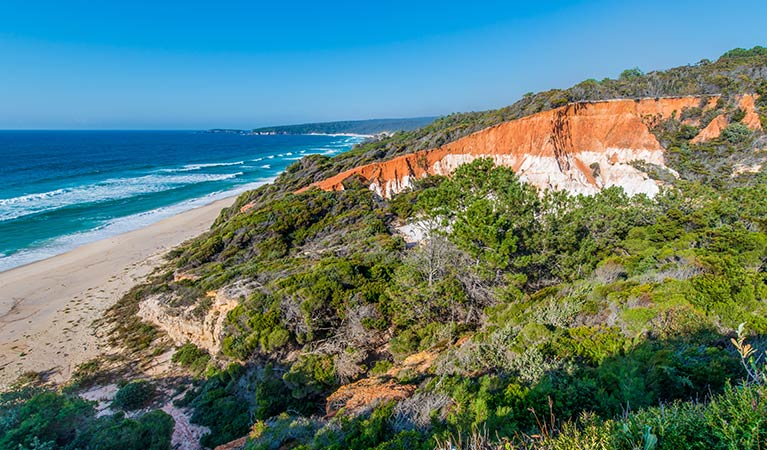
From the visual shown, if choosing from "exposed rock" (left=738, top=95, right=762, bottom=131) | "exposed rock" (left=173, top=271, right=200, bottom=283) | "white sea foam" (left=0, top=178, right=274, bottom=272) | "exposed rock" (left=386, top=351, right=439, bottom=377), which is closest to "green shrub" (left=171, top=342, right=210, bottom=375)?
"exposed rock" (left=173, top=271, right=200, bottom=283)

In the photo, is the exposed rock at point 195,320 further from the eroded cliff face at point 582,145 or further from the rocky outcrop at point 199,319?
the eroded cliff face at point 582,145

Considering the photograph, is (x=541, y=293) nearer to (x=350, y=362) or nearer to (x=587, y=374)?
(x=587, y=374)

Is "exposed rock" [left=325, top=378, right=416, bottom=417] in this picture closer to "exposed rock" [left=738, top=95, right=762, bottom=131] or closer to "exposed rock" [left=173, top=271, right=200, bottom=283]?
"exposed rock" [left=173, top=271, right=200, bottom=283]

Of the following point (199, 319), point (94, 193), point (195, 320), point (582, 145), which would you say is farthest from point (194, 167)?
point (582, 145)

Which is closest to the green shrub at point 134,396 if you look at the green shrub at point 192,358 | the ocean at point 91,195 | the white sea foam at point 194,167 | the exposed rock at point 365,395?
the green shrub at point 192,358

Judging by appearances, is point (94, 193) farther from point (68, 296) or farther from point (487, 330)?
point (487, 330)

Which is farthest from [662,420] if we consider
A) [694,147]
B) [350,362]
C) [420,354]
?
[694,147]
